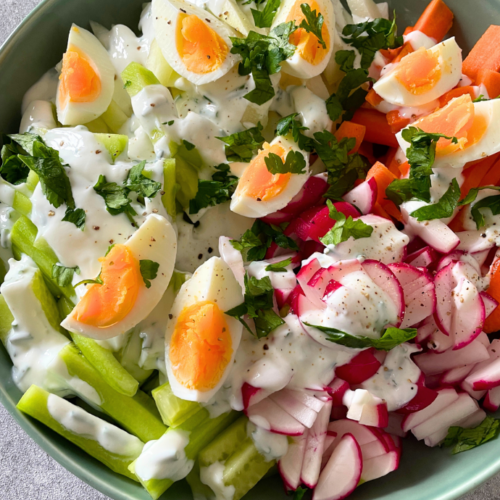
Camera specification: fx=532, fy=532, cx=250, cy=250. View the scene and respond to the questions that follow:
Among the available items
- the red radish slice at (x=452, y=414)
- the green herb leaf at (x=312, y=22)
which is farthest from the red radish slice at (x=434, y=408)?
the green herb leaf at (x=312, y=22)

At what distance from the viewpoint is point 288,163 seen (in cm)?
195

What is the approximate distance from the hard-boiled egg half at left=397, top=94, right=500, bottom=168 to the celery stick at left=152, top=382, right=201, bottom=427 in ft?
4.03

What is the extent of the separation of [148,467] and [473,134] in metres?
1.59

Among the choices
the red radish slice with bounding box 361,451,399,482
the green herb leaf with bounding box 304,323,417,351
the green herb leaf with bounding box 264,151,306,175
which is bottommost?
the red radish slice with bounding box 361,451,399,482

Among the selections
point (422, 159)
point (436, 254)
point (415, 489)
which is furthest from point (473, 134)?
point (415, 489)

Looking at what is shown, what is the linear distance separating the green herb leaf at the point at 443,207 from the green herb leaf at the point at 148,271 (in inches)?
37.8

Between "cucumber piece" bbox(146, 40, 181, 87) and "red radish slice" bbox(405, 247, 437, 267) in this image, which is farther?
"cucumber piece" bbox(146, 40, 181, 87)

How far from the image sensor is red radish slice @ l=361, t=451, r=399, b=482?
1.84 meters

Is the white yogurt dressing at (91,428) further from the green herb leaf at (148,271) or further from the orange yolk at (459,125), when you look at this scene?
the orange yolk at (459,125)

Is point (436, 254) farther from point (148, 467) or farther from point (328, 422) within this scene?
point (148, 467)

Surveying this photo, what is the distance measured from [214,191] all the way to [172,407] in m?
0.80

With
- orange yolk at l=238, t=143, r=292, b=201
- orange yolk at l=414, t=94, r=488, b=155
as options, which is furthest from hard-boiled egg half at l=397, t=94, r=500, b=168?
orange yolk at l=238, t=143, r=292, b=201

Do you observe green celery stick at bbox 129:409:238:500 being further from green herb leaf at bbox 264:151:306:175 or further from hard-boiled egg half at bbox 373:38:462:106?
hard-boiled egg half at bbox 373:38:462:106

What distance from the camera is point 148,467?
5.53 ft
